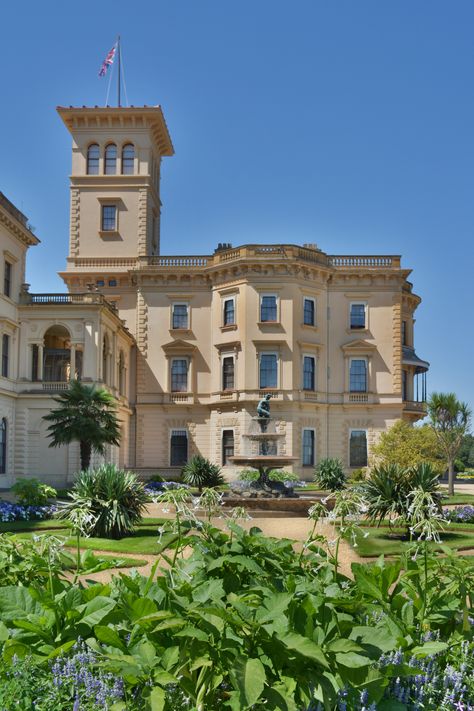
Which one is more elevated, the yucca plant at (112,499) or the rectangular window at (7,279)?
the rectangular window at (7,279)

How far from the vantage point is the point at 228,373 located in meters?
44.4

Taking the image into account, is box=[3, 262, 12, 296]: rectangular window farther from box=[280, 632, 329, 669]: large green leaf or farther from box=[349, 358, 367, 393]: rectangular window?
box=[280, 632, 329, 669]: large green leaf

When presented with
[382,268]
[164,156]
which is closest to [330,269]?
[382,268]

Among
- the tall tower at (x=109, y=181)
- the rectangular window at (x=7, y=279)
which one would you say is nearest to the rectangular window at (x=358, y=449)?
the tall tower at (x=109, y=181)

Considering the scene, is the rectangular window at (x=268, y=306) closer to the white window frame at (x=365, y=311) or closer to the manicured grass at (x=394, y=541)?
the white window frame at (x=365, y=311)

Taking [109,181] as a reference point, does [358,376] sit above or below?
below

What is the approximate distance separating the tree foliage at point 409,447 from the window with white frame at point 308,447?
7.02 meters

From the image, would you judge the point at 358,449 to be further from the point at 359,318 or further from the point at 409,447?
the point at 409,447

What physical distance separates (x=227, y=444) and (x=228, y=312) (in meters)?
7.78

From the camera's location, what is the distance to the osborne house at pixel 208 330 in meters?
42.8

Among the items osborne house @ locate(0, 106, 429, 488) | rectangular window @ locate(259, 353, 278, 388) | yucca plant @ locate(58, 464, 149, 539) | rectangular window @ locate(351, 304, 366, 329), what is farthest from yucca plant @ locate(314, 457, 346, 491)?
yucca plant @ locate(58, 464, 149, 539)

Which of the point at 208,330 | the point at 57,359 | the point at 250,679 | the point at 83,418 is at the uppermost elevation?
the point at 208,330

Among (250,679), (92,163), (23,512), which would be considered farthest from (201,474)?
→ (250,679)

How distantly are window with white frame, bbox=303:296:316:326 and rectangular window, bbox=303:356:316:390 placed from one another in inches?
82.8
